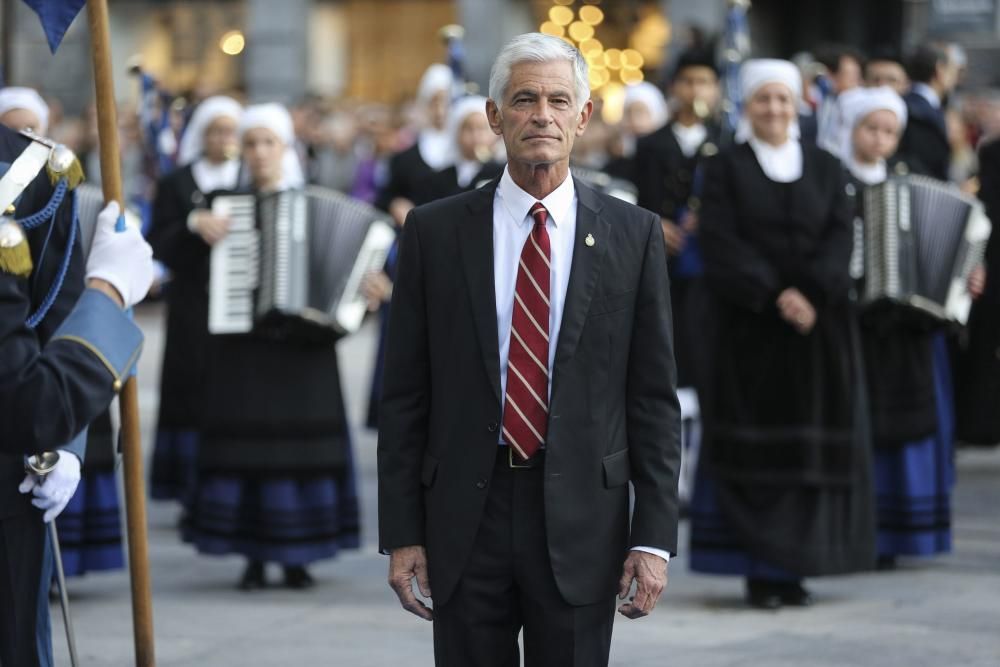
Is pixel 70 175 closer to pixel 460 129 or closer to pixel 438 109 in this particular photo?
pixel 460 129

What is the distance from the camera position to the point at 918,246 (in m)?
8.16

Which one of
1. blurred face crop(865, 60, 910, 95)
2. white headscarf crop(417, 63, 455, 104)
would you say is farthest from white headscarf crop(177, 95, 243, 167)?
blurred face crop(865, 60, 910, 95)

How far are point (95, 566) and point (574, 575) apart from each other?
13.5ft

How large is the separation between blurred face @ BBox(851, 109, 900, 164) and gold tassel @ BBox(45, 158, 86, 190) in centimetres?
492

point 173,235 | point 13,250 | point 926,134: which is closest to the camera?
point 13,250

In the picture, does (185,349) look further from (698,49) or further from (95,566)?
(698,49)

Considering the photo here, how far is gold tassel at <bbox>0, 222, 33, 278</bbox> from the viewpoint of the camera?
11.3ft

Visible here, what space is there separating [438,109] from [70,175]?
7.83m

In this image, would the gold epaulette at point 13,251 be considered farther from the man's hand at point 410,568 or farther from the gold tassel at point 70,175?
the man's hand at point 410,568

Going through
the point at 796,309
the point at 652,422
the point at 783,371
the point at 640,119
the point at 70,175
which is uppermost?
the point at 640,119

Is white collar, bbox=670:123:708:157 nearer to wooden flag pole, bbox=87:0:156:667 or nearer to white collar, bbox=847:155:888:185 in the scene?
white collar, bbox=847:155:888:185

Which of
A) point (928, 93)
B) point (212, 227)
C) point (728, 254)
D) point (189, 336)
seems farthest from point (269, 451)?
point (928, 93)

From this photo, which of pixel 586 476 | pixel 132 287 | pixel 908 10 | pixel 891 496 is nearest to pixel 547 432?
pixel 586 476

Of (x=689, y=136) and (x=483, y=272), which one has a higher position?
(x=689, y=136)
